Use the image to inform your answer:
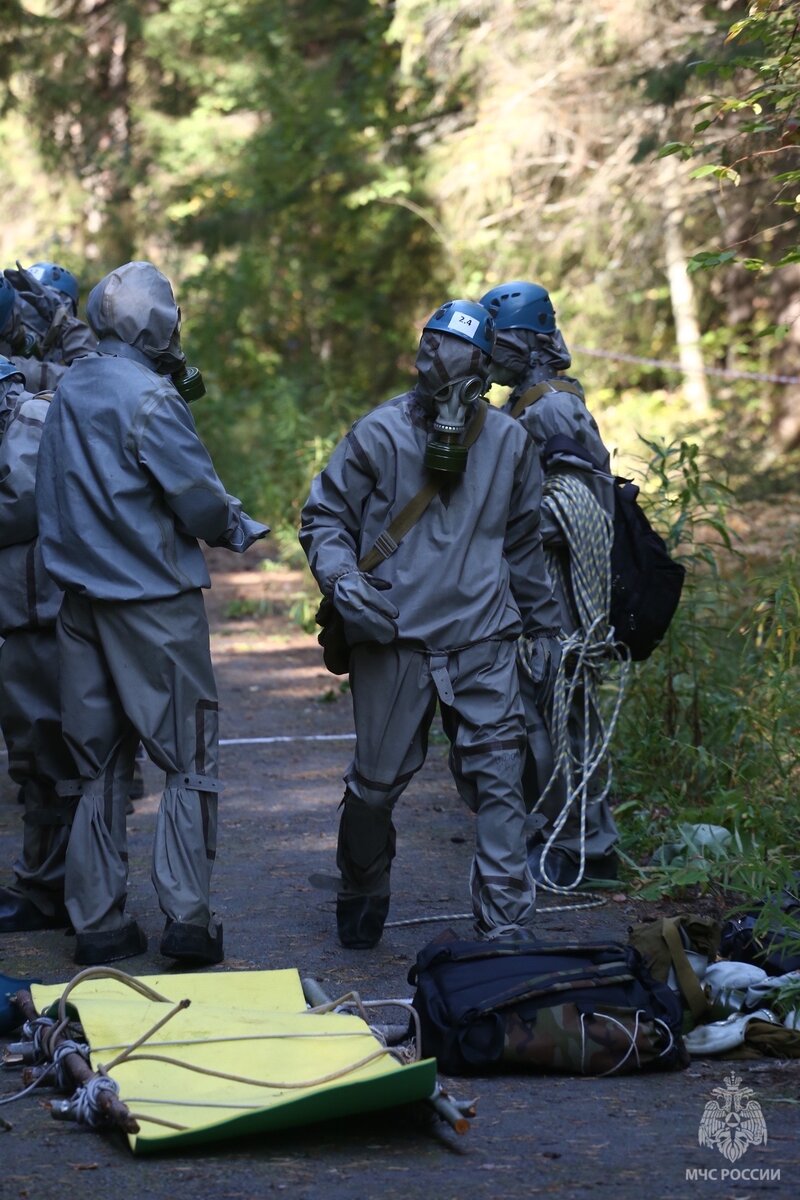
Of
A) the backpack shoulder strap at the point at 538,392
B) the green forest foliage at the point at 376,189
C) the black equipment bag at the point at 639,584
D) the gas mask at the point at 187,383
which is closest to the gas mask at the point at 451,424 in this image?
the gas mask at the point at 187,383

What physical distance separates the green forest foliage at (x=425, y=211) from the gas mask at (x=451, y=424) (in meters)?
2.66

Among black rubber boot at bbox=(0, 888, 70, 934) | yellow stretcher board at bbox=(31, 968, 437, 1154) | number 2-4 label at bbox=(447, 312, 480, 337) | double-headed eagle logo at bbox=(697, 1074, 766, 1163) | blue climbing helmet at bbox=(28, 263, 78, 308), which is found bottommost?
black rubber boot at bbox=(0, 888, 70, 934)

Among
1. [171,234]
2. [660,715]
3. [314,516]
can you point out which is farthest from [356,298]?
[314,516]

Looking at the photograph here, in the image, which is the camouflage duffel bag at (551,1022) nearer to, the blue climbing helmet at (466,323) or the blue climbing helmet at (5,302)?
the blue climbing helmet at (466,323)

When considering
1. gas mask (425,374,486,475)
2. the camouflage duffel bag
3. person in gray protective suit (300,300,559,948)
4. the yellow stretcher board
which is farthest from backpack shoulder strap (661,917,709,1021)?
gas mask (425,374,486,475)

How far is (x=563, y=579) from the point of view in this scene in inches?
263

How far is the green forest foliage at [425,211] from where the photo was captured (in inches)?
543

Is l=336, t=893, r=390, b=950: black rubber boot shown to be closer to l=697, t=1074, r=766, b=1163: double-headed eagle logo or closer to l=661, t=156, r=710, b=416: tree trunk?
l=697, t=1074, r=766, b=1163: double-headed eagle logo

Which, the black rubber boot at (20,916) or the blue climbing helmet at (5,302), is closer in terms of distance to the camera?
the black rubber boot at (20,916)

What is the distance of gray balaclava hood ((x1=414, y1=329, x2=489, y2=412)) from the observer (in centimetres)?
536

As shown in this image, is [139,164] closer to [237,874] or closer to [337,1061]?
[237,874]

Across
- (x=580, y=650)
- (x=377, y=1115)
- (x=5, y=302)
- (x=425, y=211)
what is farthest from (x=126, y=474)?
(x=425, y=211)

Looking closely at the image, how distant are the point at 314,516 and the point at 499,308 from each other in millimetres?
1689

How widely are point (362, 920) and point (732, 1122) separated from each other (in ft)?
6.29
